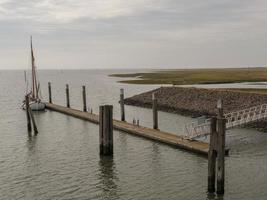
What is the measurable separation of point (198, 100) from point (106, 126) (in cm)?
2658

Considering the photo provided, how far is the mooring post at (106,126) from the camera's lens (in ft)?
94.3

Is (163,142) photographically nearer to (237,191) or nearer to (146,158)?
(146,158)

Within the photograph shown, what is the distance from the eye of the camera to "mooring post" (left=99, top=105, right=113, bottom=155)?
28.8 metres

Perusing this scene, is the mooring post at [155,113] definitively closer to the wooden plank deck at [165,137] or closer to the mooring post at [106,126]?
the wooden plank deck at [165,137]

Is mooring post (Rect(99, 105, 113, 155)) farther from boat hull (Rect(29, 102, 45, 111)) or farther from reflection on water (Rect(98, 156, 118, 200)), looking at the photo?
boat hull (Rect(29, 102, 45, 111))

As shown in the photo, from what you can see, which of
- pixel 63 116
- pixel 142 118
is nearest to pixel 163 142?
pixel 142 118

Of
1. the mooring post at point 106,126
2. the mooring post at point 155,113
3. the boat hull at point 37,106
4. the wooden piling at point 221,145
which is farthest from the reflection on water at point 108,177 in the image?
the boat hull at point 37,106

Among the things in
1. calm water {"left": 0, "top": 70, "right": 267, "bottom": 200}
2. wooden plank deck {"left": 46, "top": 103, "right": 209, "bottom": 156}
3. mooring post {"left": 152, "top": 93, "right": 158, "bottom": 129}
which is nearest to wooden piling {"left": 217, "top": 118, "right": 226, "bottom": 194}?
calm water {"left": 0, "top": 70, "right": 267, "bottom": 200}

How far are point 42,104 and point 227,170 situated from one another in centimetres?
3725

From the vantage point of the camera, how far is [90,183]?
78.9 feet

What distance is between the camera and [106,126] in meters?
28.7

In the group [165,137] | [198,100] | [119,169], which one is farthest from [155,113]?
[198,100]

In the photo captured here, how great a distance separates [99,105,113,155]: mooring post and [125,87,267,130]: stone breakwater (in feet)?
52.8

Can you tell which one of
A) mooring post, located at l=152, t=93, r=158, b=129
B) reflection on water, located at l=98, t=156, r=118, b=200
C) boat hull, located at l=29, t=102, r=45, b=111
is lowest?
reflection on water, located at l=98, t=156, r=118, b=200
